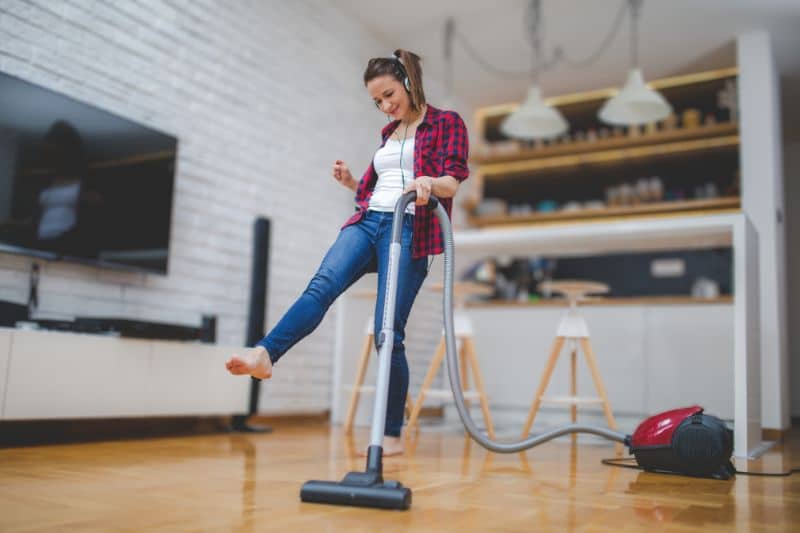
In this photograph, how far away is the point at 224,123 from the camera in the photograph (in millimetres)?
4012

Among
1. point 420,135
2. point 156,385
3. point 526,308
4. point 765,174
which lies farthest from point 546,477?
point 765,174

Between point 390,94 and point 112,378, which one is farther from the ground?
point 390,94

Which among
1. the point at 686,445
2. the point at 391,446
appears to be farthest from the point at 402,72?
the point at 686,445

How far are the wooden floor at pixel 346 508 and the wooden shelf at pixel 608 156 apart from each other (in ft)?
11.6

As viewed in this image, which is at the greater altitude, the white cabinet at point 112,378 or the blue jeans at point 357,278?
the blue jeans at point 357,278

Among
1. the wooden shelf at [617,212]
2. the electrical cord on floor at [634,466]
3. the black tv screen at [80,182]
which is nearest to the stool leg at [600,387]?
the electrical cord on floor at [634,466]

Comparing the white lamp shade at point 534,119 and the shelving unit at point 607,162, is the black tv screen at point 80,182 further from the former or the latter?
the shelving unit at point 607,162

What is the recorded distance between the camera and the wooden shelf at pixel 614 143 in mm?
5614

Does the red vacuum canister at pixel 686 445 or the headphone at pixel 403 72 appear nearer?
the headphone at pixel 403 72

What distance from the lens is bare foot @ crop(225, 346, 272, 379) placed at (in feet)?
5.36

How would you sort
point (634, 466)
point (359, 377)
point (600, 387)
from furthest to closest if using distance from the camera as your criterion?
point (359, 377)
point (600, 387)
point (634, 466)

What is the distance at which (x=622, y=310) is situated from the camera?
4316 millimetres

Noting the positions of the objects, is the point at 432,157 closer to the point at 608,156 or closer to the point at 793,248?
the point at 608,156

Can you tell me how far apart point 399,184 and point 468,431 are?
0.69m
